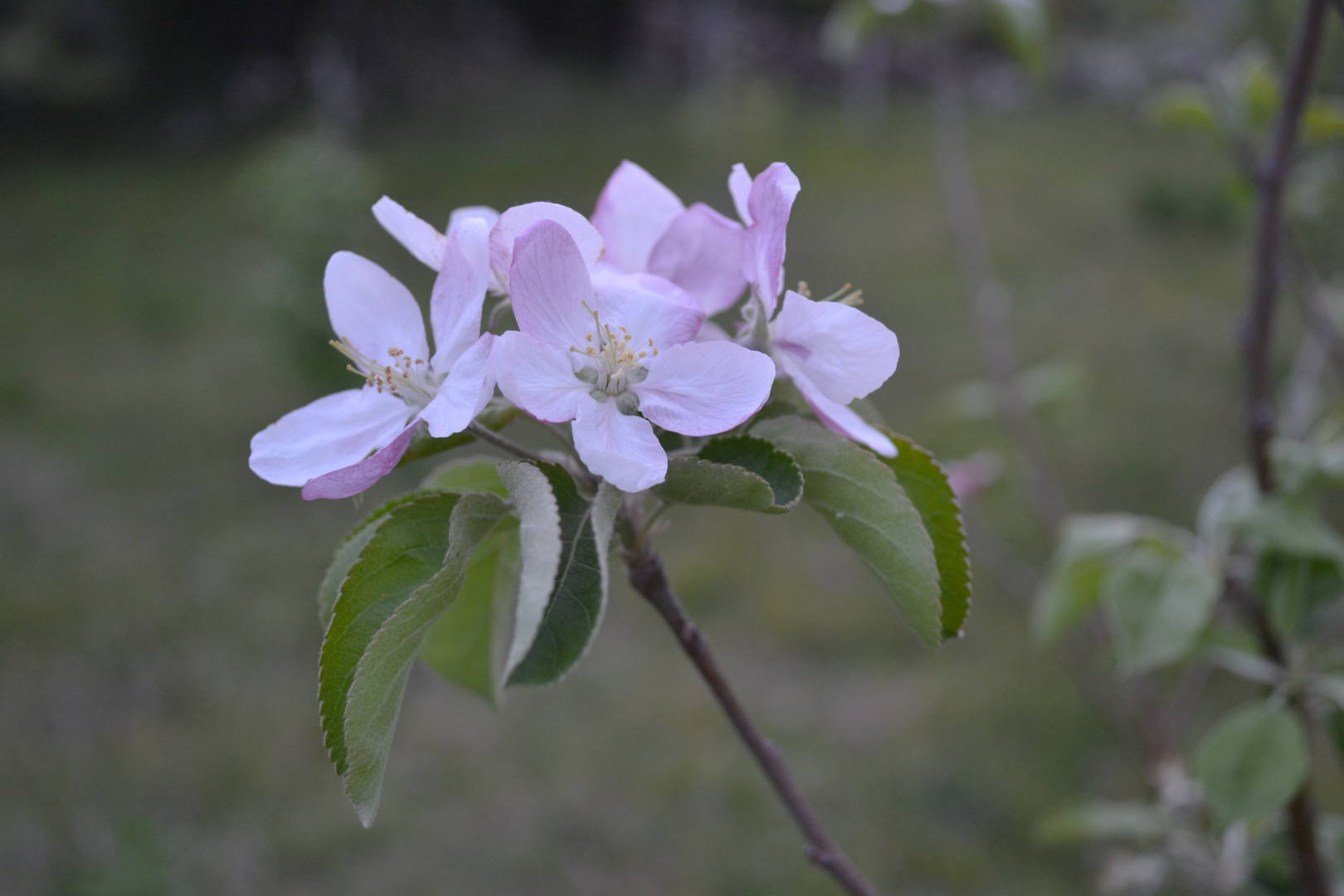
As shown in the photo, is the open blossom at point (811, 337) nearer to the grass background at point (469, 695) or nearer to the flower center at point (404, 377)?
the flower center at point (404, 377)

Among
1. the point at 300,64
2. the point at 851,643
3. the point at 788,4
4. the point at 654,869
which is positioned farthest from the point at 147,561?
the point at 788,4

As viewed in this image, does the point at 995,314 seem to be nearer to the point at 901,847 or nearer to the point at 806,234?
the point at 901,847

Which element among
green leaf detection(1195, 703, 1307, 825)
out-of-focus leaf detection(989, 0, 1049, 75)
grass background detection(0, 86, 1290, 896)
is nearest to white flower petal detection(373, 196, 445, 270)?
green leaf detection(1195, 703, 1307, 825)

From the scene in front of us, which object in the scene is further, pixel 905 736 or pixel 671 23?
pixel 671 23

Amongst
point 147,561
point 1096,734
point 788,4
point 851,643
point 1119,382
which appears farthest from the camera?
point 788,4

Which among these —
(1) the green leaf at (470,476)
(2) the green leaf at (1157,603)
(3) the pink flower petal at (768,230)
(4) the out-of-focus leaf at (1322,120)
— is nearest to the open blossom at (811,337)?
(3) the pink flower petal at (768,230)

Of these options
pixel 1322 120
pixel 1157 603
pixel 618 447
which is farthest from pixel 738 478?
pixel 1322 120

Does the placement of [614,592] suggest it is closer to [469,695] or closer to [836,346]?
[469,695]
